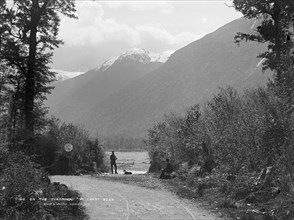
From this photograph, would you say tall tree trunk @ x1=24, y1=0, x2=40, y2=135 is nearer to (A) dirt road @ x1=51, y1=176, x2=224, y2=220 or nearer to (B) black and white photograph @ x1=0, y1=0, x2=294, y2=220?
(B) black and white photograph @ x1=0, y1=0, x2=294, y2=220

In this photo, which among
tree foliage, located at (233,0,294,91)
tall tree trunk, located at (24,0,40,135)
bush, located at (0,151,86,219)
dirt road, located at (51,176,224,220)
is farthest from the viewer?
tall tree trunk, located at (24,0,40,135)

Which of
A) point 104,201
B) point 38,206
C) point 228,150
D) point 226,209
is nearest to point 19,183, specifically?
point 38,206

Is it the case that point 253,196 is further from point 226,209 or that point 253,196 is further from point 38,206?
point 38,206

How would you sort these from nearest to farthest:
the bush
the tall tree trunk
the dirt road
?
the bush
the dirt road
the tall tree trunk

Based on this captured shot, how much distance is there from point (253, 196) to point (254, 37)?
10.8 metres

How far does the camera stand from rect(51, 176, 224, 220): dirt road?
12.6m

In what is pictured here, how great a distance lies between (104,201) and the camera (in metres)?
14.6

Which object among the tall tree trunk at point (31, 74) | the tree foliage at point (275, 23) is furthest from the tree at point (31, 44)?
the tree foliage at point (275, 23)

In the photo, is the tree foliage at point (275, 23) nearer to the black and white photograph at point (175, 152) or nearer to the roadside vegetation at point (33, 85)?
the black and white photograph at point (175, 152)

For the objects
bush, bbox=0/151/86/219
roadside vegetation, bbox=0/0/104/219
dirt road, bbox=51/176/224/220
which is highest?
roadside vegetation, bbox=0/0/104/219

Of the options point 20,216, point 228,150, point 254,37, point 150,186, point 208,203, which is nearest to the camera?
point 20,216

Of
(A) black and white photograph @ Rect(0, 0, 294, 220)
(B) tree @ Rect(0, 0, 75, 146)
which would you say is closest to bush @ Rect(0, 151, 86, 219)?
(A) black and white photograph @ Rect(0, 0, 294, 220)

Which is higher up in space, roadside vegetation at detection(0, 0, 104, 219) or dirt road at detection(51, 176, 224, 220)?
roadside vegetation at detection(0, 0, 104, 219)

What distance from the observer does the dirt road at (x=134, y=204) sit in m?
12.6
